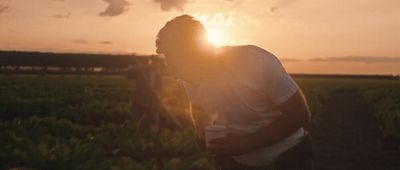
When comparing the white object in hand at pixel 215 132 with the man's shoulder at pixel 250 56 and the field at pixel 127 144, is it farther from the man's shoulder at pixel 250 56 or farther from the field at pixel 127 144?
the field at pixel 127 144

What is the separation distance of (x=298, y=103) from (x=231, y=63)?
446mm

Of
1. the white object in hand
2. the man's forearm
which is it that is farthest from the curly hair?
the man's forearm

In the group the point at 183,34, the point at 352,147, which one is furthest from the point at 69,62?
the point at 183,34

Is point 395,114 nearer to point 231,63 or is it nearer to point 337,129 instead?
point 337,129

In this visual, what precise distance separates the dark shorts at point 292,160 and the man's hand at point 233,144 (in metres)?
0.17

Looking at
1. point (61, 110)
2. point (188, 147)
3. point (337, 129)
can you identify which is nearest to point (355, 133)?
point (337, 129)

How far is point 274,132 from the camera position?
359 centimetres

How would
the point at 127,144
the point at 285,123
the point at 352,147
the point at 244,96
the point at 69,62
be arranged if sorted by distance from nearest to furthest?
the point at 285,123 → the point at 244,96 → the point at 127,144 → the point at 352,147 → the point at 69,62

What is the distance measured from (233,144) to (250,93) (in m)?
0.31

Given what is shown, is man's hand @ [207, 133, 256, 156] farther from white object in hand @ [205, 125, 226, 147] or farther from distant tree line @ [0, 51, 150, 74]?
distant tree line @ [0, 51, 150, 74]

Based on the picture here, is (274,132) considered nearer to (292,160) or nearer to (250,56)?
(292,160)

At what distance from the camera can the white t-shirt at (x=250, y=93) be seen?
3518mm

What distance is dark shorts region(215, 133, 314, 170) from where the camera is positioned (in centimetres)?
373

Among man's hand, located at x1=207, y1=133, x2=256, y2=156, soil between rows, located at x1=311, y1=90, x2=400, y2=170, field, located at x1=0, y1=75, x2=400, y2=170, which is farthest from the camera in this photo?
soil between rows, located at x1=311, y1=90, x2=400, y2=170
